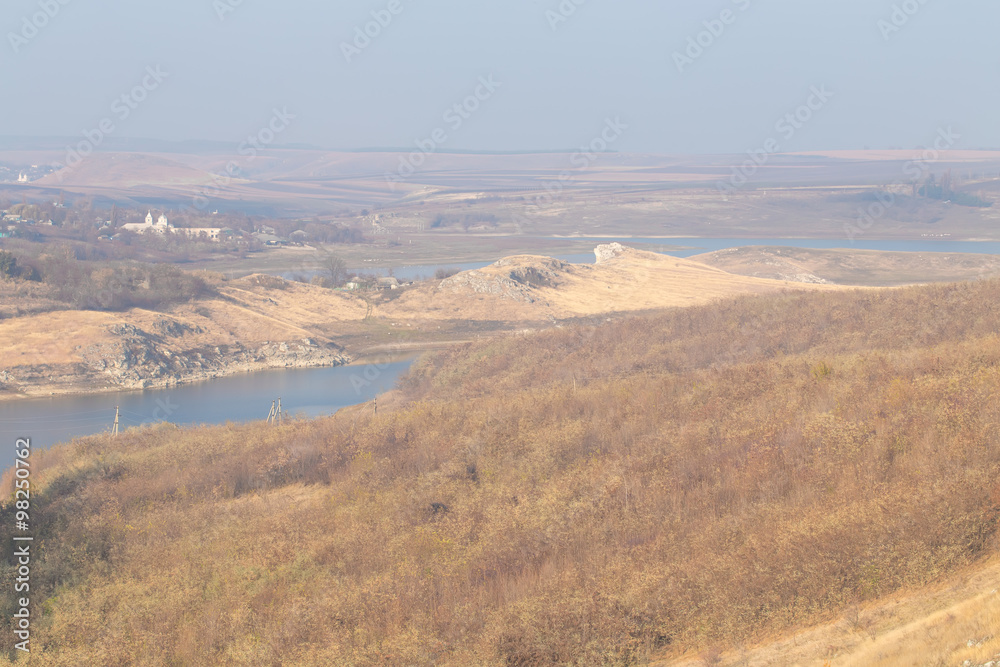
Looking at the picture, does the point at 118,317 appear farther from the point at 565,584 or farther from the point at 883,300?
the point at 565,584

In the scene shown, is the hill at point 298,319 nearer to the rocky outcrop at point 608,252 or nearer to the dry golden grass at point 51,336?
the dry golden grass at point 51,336

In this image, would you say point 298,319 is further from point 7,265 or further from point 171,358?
point 7,265

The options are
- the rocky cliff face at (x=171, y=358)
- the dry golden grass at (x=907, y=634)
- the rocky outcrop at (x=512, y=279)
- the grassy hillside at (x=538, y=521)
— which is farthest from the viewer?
the rocky outcrop at (x=512, y=279)

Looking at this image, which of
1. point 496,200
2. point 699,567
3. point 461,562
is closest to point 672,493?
point 699,567

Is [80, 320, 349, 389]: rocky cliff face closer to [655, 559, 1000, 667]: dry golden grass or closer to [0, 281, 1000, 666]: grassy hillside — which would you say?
[0, 281, 1000, 666]: grassy hillside

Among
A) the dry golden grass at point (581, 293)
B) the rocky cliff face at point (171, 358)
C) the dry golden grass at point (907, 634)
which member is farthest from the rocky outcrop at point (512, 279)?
the dry golden grass at point (907, 634)

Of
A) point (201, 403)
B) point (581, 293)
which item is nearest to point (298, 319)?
point (201, 403)
